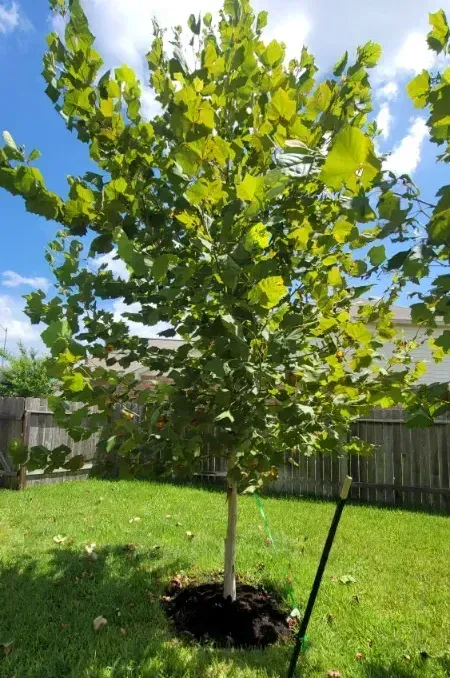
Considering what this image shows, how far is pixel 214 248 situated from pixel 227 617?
2.34 meters

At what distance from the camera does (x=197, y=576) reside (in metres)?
3.89

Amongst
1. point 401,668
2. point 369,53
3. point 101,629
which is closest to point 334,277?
point 369,53

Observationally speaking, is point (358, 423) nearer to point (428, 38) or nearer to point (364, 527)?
point (364, 527)

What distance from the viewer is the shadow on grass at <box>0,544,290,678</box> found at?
2.55 m

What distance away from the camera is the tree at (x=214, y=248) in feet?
6.02

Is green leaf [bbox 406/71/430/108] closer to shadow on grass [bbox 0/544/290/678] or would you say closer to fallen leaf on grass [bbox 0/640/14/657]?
shadow on grass [bbox 0/544/290/678]

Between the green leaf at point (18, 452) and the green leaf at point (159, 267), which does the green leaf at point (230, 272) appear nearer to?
the green leaf at point (159, 267)

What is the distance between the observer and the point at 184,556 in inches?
170

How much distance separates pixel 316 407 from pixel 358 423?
5.89 metres

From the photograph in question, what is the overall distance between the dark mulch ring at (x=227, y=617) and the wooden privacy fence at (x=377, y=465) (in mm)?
3665

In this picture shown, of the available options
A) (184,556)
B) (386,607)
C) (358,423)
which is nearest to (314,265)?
(386,607)

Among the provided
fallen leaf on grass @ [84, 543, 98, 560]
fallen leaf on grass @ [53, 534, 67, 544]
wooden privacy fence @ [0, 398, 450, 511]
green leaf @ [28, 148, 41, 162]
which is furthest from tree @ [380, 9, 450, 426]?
wooden privacy fence @ [0, 398, 450, 511]

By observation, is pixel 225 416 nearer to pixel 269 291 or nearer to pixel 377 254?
pixel 269 291

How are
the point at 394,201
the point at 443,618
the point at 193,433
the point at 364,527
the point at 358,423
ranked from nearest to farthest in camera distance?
1. the point at 394,201
2. the point at 193,433
3. the point at 443,618
4. the point at 364,527
5. the point at 358,423
